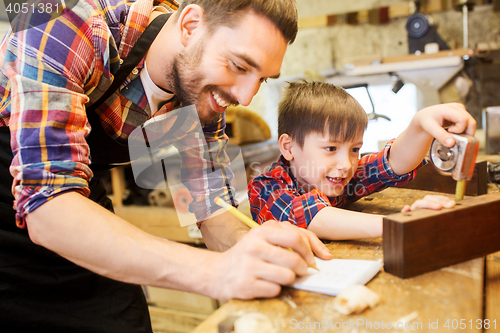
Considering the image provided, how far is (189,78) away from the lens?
39.0 inches

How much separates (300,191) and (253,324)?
2.01 ft

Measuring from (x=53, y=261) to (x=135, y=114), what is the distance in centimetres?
52

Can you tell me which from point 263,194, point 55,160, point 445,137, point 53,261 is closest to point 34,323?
point 53,261

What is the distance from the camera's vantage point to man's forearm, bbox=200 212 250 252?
101 centimetres

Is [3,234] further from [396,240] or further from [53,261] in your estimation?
[396,240]

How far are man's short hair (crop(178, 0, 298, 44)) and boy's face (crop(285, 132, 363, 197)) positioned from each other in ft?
1.08

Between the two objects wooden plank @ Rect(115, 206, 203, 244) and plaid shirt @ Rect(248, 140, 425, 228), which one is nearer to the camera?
plaid shirt @ Rect(248, 140, 425, 228)

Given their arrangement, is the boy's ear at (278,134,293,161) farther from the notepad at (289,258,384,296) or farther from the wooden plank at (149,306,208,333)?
the wooden plank at (149,306,208,333)

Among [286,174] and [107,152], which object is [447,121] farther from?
[107,152]

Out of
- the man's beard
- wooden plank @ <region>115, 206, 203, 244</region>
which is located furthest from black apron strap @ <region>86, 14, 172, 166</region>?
wooden plank @ <region>115, 206, 203, 244</region>

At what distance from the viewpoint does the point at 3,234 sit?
100cm

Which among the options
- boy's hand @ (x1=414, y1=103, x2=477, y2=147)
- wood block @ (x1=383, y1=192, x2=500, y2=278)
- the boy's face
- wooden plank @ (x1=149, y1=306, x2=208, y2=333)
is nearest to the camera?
wood block @ (x1=383, y1=192, x2=500, y2=278)

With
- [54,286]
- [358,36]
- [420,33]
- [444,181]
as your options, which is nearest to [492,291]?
[444,181]

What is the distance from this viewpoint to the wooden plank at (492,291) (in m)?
0.58
